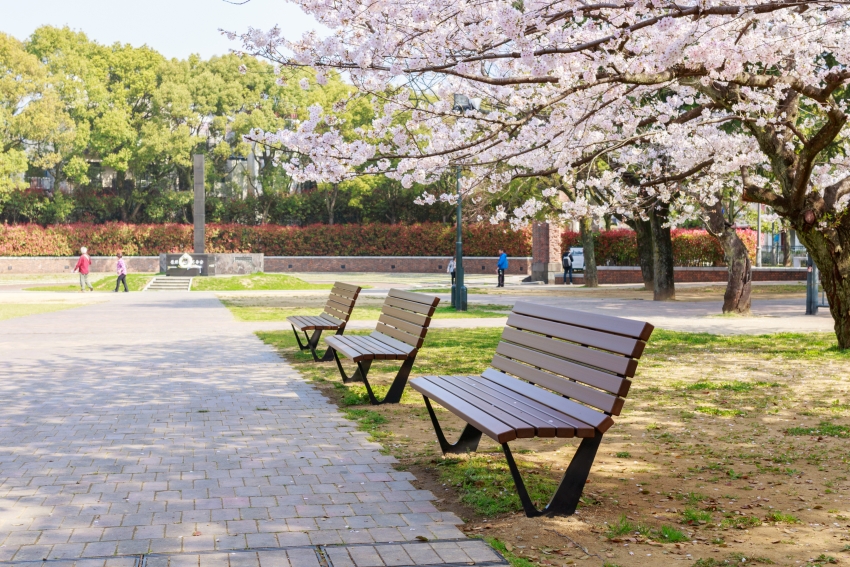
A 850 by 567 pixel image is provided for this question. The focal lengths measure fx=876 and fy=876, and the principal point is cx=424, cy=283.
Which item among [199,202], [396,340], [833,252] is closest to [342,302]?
[396,340]

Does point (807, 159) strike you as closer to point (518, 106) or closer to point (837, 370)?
point (837, 370)

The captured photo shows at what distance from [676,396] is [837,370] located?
2708 millimetres

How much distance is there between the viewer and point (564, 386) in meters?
5.01

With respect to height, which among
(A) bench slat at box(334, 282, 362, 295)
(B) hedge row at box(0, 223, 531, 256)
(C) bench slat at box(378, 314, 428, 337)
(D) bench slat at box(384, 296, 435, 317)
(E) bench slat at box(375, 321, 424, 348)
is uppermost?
(B) hedge row at box(0, 223, 531, 256)

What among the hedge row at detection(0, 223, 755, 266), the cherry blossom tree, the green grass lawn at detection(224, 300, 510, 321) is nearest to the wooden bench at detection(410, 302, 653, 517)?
the cherry blossom tree

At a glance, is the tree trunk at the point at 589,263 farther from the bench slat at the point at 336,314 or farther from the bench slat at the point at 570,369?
the bench slat at the point at 570,369

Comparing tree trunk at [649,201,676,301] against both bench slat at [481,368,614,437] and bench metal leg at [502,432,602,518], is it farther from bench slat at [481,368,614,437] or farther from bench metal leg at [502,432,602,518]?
bench metal leg at [502,432,602,518]

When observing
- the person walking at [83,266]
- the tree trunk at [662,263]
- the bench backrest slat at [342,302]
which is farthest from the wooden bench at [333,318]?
the person walking at [83,266]

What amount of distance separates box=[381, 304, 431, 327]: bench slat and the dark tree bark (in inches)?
447

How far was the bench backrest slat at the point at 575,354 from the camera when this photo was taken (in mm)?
4457

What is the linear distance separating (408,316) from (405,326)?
101 millimetres

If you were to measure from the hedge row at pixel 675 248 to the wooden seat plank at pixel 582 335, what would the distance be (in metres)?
35.2

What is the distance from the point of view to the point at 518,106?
1065 centimetres

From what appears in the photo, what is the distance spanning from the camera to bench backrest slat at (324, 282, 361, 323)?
1060 cm
